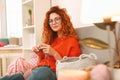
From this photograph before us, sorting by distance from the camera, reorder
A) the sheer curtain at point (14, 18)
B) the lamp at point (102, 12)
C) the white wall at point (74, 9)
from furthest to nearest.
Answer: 1. the sheer curtain at point (14, 18)
2. the white wall at point (74, 9)
3. the lamp at point (102, 12)

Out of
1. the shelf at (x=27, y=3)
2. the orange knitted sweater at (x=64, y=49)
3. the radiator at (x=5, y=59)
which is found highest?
the shelf at (x=27, y=3)

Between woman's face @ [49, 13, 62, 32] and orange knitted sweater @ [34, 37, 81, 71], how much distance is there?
11 centimetres

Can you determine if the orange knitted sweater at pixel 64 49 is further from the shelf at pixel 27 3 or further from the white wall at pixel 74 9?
the shelf at pixel 27 3

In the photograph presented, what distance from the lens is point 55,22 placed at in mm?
2043

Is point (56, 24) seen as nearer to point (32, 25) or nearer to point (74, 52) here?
→ point (74, 52)

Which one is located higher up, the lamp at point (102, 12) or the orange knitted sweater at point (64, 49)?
the lamp at point (102, 12)

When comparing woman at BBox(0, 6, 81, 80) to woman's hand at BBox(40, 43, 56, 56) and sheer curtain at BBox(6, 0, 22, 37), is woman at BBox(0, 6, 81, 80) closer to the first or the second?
woman's hand at BBox(40, 43, 56, 56)

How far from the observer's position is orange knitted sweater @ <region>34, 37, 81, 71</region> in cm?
190

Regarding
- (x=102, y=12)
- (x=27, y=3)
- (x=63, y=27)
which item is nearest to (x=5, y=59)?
(x=27, y=3)

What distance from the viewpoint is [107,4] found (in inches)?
44.1

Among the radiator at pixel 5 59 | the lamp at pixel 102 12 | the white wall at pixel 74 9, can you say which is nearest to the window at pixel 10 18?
the radiator at pixel 5 59

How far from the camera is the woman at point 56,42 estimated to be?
188 cm

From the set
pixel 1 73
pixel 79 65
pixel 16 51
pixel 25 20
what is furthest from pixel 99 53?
pixel 1 73

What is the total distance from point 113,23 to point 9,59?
2.43 m
